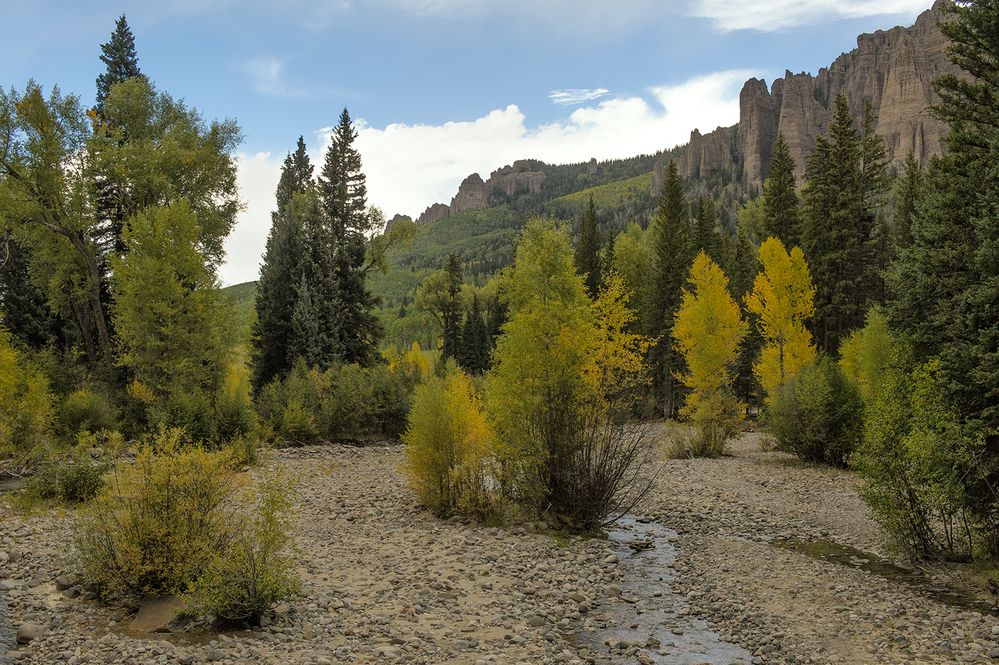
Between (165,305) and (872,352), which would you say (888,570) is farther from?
(165,305)

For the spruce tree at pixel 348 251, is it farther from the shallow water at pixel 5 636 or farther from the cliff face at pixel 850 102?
the cliff face at pixel 850 102

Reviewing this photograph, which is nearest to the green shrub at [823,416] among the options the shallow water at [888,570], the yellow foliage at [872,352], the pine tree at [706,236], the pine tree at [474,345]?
the yellow foliage at [872,352]

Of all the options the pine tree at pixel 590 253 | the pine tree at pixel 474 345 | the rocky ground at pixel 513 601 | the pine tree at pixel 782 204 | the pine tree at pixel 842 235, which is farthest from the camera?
the pine tree at pixel 474 345

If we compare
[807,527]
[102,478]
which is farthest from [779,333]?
[102,478]

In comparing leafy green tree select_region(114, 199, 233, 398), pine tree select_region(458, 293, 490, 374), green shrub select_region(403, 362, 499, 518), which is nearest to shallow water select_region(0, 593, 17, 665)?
green shrub select_region(403, 362, 499, 518)

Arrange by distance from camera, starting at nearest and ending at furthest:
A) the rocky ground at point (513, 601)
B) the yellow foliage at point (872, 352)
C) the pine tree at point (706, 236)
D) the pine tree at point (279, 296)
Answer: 1. the rocky ground at point (513, 601)
2. the yellow foliage at point (872, 352)
3. the pine tree at point (279, 296)
4. the pine tree at point (706, 236)

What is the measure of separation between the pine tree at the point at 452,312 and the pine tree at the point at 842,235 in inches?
1261

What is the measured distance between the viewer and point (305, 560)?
1059 cm

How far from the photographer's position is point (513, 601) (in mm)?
9445

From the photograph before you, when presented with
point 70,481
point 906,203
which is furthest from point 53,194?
point 906,203

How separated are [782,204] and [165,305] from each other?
34.9 metres

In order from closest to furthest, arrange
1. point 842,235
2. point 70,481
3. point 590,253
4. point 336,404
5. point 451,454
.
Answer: point 70,481 < point 451,454 < point 336,404 < point 842,235 < point 590,253

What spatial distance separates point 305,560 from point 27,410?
1002 centimetres

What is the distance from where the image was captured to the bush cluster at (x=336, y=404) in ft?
83.1
